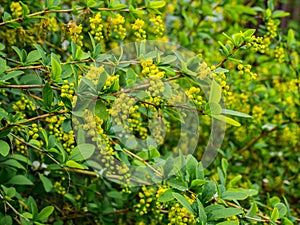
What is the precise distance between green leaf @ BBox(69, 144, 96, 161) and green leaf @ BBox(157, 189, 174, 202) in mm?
188

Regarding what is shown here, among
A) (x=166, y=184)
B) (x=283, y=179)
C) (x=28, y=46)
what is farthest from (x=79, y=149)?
(x=283, y=179)

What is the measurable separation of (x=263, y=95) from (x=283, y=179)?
0.38 meters

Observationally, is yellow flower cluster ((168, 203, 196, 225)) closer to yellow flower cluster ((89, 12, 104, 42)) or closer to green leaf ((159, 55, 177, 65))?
green leaf ((159, 55, 177, 65))

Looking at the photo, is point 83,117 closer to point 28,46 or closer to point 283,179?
point 28,46


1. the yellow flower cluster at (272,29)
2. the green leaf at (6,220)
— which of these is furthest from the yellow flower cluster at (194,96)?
the green leaf at (6,220)

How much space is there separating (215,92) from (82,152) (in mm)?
337

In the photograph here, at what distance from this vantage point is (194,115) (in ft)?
4.20

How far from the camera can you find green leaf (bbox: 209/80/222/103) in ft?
3.67

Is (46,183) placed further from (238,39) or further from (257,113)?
(257,113)

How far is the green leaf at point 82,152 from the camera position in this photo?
1.18 meters

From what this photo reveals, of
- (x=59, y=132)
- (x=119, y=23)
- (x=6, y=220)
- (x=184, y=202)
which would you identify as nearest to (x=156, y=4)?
(x=119, y=23)

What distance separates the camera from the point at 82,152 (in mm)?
1195

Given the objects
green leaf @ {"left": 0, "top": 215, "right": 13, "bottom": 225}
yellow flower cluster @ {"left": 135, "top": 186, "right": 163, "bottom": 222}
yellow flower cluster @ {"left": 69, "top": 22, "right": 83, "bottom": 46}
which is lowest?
green leaf @ {"left": 0, "top": 215, "right": 13, "bottom": 225}

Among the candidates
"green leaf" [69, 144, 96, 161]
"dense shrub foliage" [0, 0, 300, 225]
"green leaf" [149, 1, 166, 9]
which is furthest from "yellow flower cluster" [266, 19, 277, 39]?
"green leaf" [69, 144, 96, 161]
